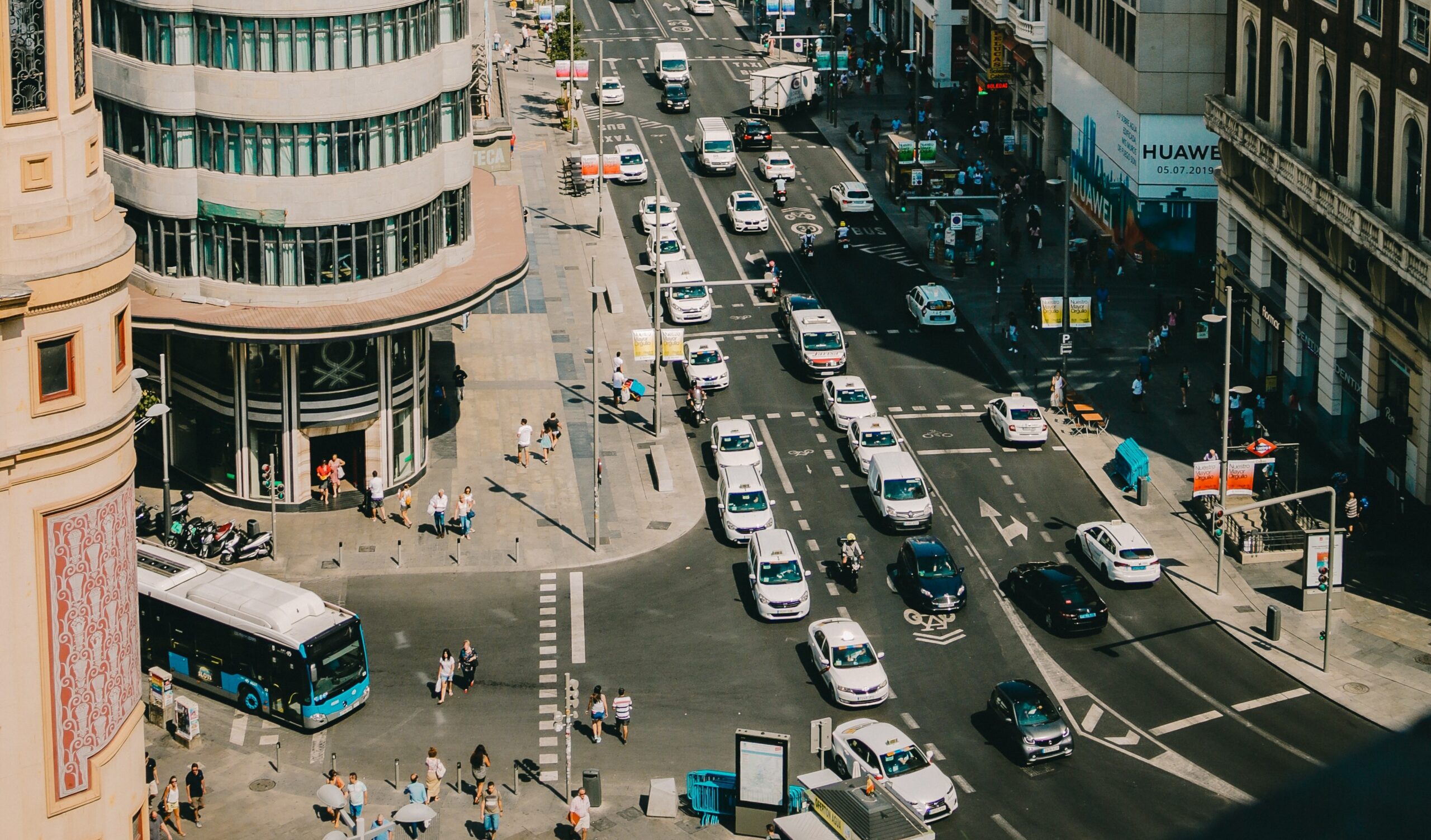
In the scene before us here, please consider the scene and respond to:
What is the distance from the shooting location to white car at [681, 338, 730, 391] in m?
85.8

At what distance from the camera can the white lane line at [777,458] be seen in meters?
75.7

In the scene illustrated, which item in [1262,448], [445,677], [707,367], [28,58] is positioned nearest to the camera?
[28,58]

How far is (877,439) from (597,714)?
2518 centimetres

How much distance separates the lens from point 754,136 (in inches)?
5034

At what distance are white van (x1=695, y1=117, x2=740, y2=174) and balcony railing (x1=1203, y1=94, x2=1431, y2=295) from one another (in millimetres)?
39813

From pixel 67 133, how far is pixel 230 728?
32.0 metres

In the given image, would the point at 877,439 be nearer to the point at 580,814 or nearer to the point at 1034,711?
the point at 1034,711

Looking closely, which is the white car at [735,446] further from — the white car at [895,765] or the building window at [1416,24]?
the building window at [1416,24]

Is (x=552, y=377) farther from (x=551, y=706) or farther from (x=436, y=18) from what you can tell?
(x=551, y=706)

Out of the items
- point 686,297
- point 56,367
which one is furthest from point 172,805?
point 686,297

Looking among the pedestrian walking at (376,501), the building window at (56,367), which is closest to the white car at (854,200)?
the pedestrian walking at (376,501)

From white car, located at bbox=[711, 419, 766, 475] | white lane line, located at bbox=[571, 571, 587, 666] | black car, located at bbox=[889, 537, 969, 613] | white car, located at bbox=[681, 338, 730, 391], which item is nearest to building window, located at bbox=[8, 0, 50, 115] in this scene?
white lane line, located at bbox=[571, 571, 587, 666]

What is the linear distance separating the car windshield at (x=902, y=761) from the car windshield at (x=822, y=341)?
37279mm

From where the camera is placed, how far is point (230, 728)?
57219 mm
